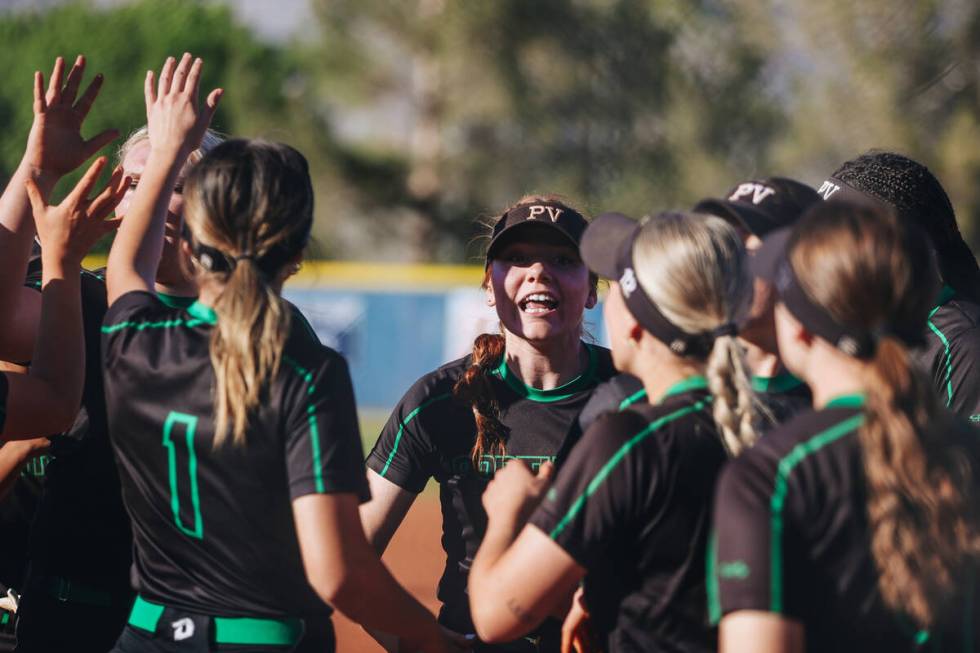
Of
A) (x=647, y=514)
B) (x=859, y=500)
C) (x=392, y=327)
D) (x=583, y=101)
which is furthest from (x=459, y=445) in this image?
(x=583, y=101)

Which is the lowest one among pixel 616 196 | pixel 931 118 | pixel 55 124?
pixel 55 124

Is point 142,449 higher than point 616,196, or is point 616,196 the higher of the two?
point 616,196

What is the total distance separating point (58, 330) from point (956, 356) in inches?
110

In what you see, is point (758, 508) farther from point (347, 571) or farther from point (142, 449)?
point (142, 449)

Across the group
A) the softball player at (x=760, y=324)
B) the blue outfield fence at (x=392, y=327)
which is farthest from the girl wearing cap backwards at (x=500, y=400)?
the blue outfield fence at (x=392, y=327)

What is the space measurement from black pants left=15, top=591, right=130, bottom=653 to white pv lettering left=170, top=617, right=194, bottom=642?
0.76m

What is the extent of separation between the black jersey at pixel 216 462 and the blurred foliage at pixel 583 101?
23548mm

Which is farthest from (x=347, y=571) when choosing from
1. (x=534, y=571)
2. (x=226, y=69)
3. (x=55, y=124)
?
(x=226, y=69)

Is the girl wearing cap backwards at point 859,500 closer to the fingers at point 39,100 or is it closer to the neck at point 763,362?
the neck at point 763,362

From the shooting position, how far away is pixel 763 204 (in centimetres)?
354

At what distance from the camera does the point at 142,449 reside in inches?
116

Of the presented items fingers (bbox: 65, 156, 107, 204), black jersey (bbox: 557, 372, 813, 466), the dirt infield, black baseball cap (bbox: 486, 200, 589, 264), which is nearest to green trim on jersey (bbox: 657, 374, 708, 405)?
black jersey (bbox: 557, 372, 813, 466)

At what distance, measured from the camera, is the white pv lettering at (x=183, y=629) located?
2.89 meters

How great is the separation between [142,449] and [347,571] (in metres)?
0.60
